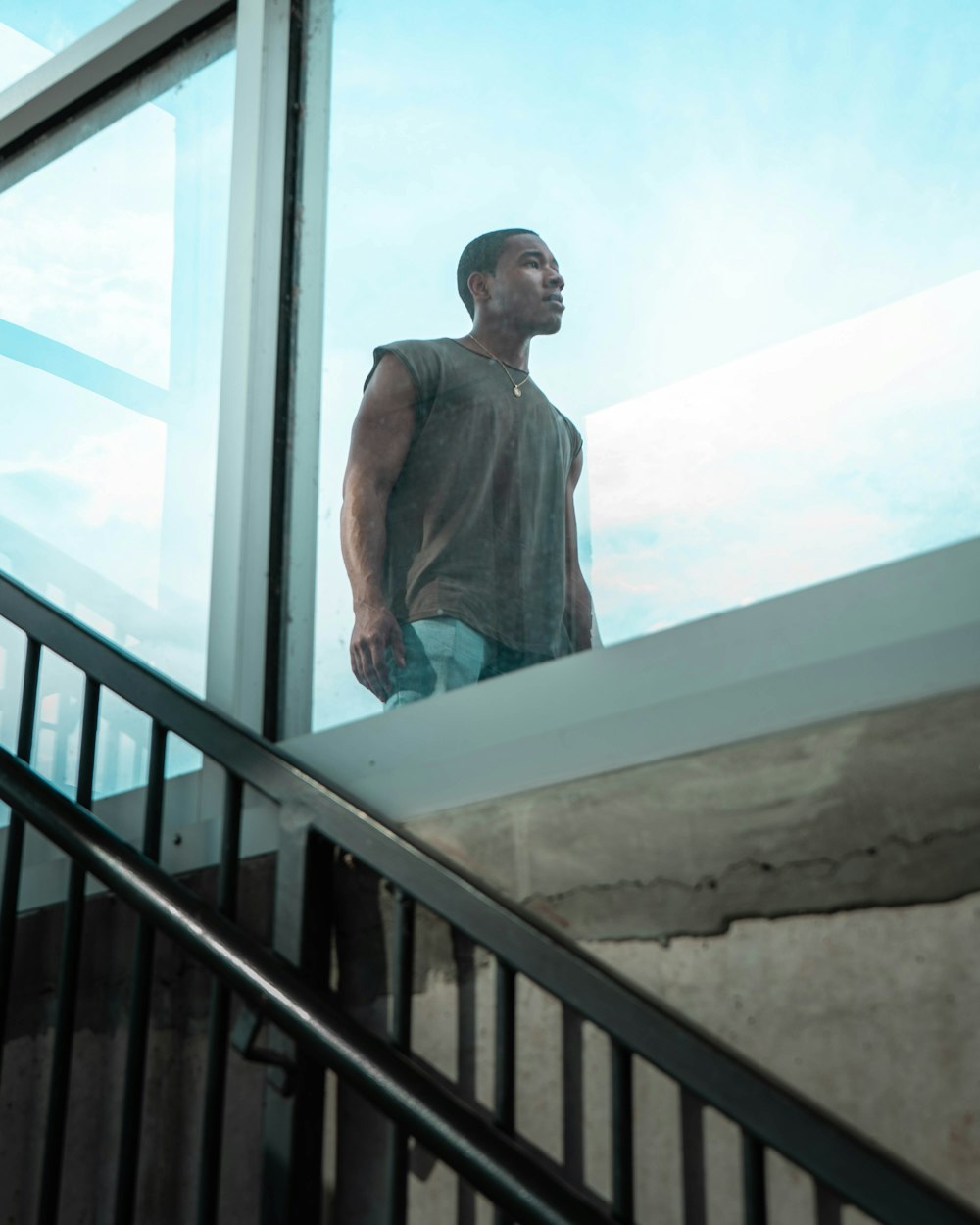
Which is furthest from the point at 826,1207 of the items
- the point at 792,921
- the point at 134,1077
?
the point at 134,1077

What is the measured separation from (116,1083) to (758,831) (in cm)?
96

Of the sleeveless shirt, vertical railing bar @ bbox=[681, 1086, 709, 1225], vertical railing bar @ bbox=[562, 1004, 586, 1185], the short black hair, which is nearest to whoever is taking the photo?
vertical railing bar @ bbox=[681, 1086, 709, 1225]

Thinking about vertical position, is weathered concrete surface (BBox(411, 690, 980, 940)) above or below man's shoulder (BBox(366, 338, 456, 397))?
below

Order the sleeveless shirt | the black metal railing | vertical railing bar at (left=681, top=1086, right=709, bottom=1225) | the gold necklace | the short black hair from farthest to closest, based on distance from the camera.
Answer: the short black hair < the gold necklace < the sleeveless shirt < vertical railing bar at (left=681, top=1086, right=709, bottom=1225) < the black metal railing

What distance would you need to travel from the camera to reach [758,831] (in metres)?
1.43

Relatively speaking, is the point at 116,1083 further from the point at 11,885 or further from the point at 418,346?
the point at 418,346

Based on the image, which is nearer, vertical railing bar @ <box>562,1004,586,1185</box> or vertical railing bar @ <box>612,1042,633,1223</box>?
vertical railing bar @ <box>612,1042,633,1223</box>

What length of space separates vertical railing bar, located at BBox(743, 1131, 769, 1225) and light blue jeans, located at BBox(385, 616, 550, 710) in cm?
90

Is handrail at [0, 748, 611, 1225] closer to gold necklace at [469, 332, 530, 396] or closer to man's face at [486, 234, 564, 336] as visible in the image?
gold necklace at [469, 332, 530, 396]

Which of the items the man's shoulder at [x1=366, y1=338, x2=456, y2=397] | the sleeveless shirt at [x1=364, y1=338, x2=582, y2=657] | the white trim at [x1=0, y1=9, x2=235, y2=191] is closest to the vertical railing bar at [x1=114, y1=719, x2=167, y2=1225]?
the sleeveless shirt at [x1=364, y1=338, x2=582, y2=657]

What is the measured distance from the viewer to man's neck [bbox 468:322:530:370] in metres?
2.13

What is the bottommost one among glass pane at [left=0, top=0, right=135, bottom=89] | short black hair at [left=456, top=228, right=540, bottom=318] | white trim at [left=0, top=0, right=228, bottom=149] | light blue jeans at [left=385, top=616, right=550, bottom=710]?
light blue jeans at [left=385, top=616, right=550, bottom=710]

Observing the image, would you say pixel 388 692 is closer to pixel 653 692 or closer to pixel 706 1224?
pixel 653 692

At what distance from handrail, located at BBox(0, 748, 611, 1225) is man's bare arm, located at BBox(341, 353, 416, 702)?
1.88 feet
